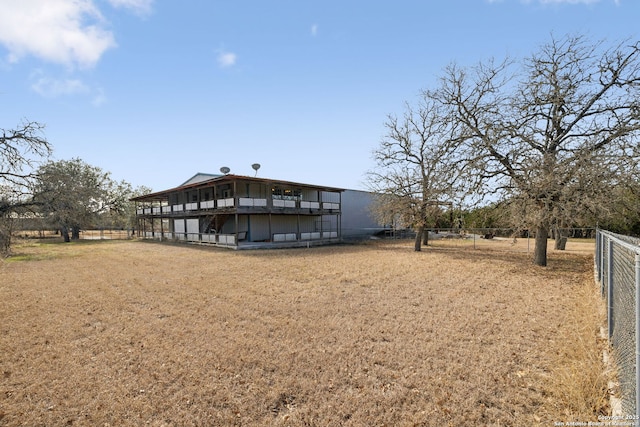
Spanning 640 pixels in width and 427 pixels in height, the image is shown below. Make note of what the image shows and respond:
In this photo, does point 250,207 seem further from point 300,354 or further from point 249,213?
point 300,354

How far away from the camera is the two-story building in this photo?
21703mm

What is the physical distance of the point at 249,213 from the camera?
21641mm

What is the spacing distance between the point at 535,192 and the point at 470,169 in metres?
2.69

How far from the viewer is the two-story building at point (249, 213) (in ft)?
71.2

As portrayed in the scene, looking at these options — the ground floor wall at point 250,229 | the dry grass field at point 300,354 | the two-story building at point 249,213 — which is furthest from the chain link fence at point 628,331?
the ground floor wall at point 250,229

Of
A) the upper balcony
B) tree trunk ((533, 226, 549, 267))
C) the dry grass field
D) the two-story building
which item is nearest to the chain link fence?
the dry grass field

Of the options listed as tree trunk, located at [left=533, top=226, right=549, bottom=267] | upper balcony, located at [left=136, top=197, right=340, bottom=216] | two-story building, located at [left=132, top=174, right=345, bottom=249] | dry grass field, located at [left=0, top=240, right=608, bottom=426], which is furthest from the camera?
two-story building, located at [left=132, top=174, right=345, bottom=249]

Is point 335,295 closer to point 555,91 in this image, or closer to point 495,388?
point 495,388

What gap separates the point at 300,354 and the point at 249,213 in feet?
57.7

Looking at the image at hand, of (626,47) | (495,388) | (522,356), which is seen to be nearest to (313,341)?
(495,388)

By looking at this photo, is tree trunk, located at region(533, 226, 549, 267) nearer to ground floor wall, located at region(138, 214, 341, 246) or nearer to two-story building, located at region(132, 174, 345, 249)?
two-story building, located at region(132, 174, 345, 249)

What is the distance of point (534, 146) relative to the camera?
1269 centimetres

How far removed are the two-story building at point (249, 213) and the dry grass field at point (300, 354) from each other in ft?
39.6

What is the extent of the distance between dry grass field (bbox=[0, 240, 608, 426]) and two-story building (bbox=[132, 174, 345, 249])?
12066 mm
